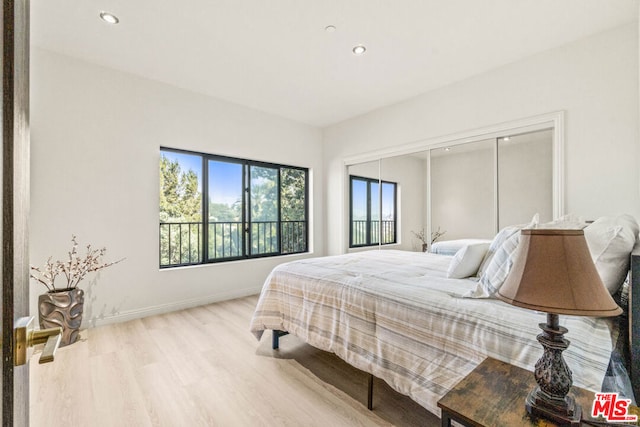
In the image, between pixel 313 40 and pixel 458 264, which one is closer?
pixel 458 264

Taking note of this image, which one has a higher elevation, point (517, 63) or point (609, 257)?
point (517, 63)

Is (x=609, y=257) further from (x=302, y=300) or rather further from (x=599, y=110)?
(x=599, y=110)

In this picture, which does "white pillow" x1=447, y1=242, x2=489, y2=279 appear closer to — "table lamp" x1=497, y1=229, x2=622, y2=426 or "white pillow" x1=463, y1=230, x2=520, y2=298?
"white pillow" x1=463, y1=230, x2=520, y2=298

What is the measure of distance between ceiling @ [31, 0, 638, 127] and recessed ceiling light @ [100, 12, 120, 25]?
0.15ft

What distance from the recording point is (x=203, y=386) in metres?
1.97

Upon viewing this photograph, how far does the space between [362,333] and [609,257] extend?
1268mm

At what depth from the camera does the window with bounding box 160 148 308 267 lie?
3812 mm

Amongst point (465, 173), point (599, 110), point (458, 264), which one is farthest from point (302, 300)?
point (599, 110)

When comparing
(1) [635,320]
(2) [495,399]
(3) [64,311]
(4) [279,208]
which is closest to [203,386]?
(3) [64,311]

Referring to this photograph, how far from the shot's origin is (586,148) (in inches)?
103

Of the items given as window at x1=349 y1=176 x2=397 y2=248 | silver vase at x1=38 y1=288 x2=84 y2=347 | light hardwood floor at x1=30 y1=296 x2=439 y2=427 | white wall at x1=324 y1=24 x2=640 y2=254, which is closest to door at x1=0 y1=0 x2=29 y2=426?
light hardwood floor at x1=30 y1=296 x2=439 y2=427

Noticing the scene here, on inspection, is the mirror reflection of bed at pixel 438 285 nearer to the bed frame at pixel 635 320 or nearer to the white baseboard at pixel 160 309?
the bed frame at pixel 635 320

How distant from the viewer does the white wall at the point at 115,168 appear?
2797 millimetres

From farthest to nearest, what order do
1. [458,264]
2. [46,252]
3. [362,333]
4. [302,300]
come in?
[46,252], [302,300], [458,264], [362,333]
